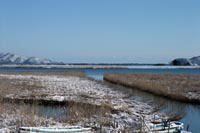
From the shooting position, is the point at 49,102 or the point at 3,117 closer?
the point at 3,117

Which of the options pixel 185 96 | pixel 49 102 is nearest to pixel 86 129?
pixel 49 102

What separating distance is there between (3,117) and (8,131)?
7.97ft

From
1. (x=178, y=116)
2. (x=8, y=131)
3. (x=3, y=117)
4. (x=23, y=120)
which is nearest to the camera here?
(x=8, y=131)

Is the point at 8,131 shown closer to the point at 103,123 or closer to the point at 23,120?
the point at 23,120

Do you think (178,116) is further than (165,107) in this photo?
No

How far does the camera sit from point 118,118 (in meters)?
12.8

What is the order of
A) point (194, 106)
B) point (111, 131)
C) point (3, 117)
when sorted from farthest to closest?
point (194, 106) < point (3, 117) < point (111, 131)

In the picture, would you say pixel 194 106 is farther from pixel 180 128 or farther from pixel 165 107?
pixel 180 128

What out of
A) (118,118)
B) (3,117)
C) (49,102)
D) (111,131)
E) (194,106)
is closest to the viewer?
(111,131)

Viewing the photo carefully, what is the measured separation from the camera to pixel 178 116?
47.5 ft

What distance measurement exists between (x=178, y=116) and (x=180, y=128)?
4342mm

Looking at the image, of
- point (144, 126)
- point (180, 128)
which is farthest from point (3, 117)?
point (180, 128)

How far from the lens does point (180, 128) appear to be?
10.3 m

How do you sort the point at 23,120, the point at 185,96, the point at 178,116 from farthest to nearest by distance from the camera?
the point at 185,96 < the point at 178,116 < the point at 23,120
